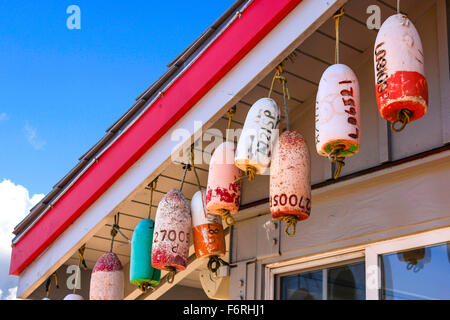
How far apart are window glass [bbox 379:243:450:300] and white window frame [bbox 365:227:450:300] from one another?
25 millimetres

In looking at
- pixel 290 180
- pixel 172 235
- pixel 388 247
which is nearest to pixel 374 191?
pixel 388 247

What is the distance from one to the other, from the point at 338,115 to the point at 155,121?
1305 millimetres

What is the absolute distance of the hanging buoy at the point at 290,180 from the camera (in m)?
3.45

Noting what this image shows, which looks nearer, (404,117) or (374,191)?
(404,117)

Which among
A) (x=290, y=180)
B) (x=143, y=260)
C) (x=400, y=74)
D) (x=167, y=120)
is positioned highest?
(x=167, y=120)

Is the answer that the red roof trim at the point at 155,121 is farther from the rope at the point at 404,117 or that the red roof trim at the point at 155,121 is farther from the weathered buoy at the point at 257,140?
the rope at the point at 404,117

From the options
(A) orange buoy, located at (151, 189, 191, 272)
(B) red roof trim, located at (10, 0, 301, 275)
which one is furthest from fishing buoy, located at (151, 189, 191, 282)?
(B) red roof trim, located at (10, 0, 301, 275)

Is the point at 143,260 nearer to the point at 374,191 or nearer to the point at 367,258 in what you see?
the point at 367,258

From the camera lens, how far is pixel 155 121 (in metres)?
4.18

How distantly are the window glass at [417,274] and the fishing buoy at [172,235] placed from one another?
1118 millimetres

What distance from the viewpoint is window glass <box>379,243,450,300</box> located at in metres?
3.73
